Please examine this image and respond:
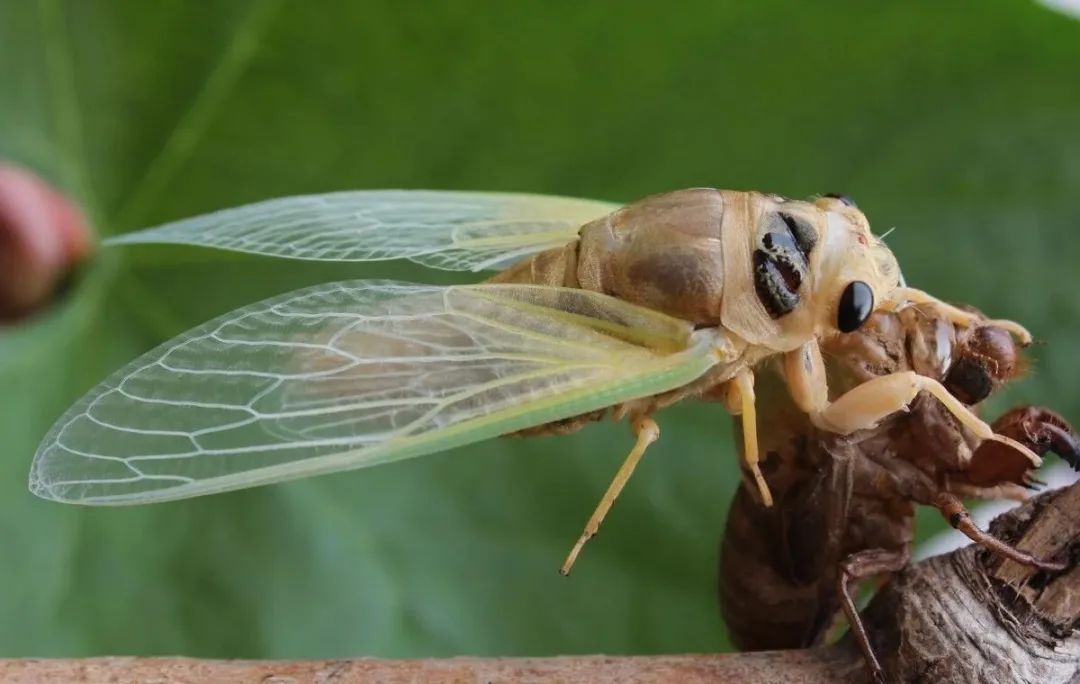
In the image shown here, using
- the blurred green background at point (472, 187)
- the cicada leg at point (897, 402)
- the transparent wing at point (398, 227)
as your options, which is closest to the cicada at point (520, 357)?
the cicada leg at point (897, 402)

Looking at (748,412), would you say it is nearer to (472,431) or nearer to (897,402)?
(897,402)

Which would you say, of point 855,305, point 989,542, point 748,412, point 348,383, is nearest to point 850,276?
point 855,305

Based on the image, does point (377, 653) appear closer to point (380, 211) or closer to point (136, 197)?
point (380, 211)

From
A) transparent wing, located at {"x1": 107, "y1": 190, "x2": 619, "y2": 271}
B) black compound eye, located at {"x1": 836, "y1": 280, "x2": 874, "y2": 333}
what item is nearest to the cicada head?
black compound eye, located at {"x1": 836, "y1": 280, "x2": 874, "y2": 333}

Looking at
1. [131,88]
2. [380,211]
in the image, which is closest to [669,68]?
[380,211]

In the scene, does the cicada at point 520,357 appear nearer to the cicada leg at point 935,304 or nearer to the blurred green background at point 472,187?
the cicada leg at point 935,304

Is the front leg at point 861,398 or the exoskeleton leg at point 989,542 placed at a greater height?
the front leg at point 861,398

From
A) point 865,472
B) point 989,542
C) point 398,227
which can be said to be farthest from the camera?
point 398,227
